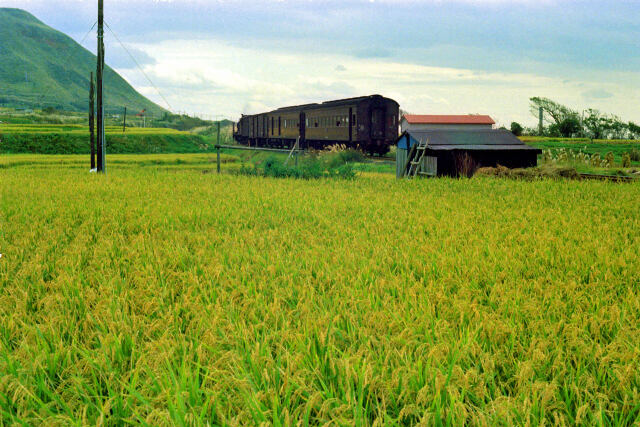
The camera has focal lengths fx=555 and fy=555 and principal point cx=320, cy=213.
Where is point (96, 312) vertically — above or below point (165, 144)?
below

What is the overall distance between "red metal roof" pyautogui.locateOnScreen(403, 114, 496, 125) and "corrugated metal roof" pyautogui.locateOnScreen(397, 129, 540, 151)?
39.3 metres

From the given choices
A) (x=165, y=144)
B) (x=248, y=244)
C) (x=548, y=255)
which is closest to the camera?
(x=548, y=255)

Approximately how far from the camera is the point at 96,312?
12.5 ft

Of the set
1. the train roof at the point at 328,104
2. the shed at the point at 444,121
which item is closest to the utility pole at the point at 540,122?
the shed at the point at 444,121

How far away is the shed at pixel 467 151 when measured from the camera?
1931cm

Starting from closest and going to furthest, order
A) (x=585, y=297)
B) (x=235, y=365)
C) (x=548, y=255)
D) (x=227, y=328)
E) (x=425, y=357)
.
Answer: (x=235, y=365), (x=425, y=357), (x=227, y=328), (x=585, y=297), (x=548, y=255)

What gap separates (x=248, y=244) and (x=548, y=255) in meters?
3.17

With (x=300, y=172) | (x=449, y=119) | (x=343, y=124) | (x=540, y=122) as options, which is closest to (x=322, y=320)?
(x=300, y=172)

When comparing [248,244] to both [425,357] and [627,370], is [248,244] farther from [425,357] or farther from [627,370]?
[627,370]

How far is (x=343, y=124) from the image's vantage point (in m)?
34.2

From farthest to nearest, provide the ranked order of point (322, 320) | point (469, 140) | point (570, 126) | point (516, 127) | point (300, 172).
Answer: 1. point (516, 127)
2. point (570, 126)
3. point (469, 140)
4. point (300, 172)
5. point (322, 320)

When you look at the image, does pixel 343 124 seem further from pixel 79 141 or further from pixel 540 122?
pixel 540 122

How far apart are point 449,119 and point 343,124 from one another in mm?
30326

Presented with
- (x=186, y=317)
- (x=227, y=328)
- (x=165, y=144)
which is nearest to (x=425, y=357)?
(x=227, y=328)
